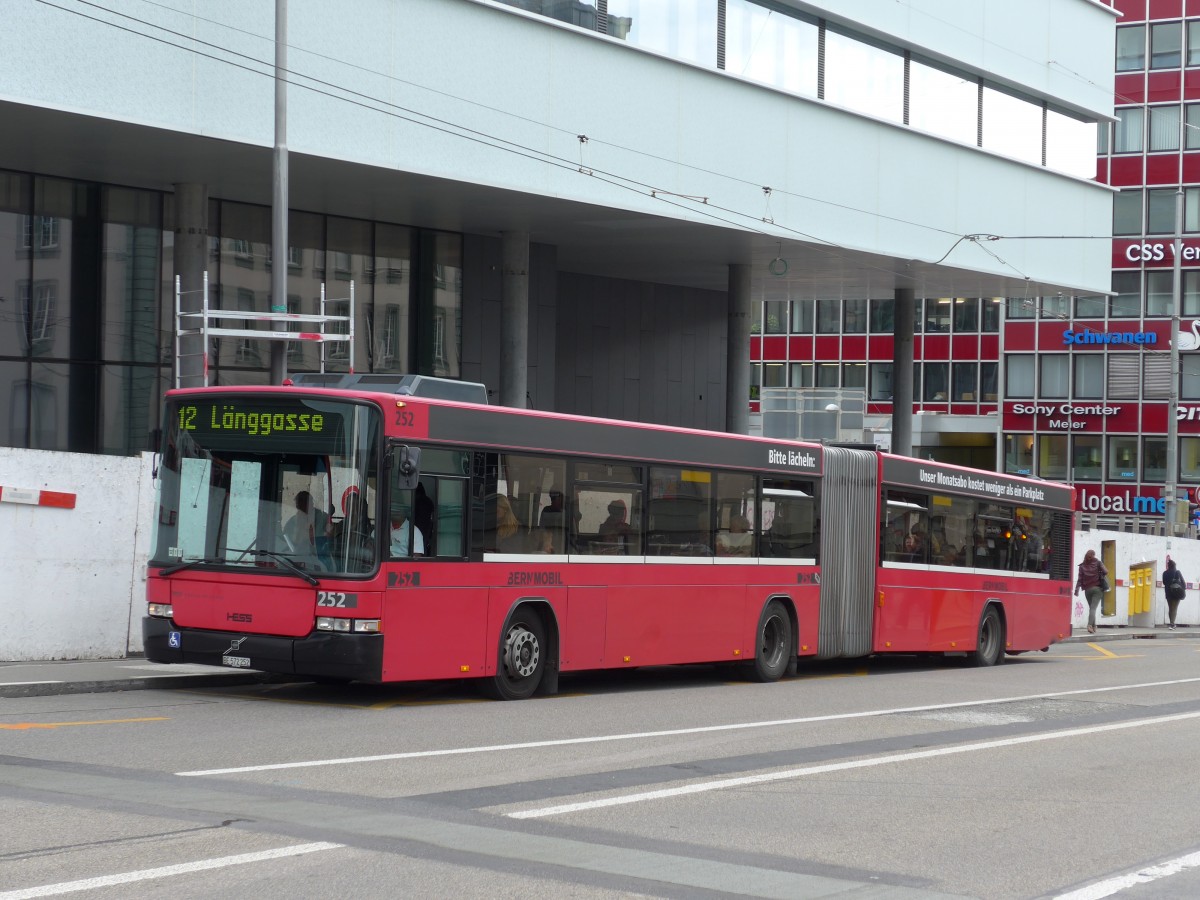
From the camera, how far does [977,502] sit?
23703mm

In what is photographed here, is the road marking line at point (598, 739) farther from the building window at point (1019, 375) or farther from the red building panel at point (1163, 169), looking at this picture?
the red building panel at point (1163, 169)

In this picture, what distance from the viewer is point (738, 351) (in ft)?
116

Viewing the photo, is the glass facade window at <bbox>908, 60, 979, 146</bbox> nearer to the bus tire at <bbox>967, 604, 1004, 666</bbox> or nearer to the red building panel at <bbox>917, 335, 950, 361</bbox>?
the bus tire at <bbox>967, 604, 1004, 666</bbox>

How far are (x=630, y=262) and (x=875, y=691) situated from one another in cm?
1817

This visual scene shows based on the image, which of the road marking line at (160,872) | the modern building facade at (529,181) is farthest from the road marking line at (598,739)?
the modern building facade at (529,181)

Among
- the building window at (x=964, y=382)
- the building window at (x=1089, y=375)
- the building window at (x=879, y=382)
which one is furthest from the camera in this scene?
the building window at (x=879, y=382)

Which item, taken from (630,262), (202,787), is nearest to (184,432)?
(202,787)

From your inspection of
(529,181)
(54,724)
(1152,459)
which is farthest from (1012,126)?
(1152,459)

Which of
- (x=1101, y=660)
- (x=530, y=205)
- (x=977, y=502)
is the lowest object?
(x=1101, y=660)

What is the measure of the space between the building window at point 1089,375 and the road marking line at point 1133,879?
218 feet

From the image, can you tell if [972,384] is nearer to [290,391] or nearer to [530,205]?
[530,205]

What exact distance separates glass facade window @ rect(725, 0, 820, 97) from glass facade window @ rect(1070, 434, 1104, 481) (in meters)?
44.3

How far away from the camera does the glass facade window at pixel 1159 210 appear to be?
233 feet

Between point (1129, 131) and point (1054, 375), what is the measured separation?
11.4 metres
